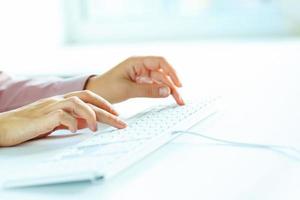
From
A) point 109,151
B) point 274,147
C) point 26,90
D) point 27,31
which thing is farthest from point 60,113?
point 27,31

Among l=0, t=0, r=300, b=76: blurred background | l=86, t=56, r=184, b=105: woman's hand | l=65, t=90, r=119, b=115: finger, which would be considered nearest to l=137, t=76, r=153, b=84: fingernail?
l=86, t=56, r=184, b=105: woman's hand

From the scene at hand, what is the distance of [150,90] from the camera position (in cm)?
108

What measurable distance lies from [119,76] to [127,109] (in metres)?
0.07

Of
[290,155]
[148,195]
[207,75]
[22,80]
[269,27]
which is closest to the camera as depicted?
[148,195]

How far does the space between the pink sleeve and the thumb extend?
11 cm

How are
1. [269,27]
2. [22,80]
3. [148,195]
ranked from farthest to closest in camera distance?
[269,27]
[22,80]
[148,195]

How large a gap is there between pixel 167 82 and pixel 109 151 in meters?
0.40

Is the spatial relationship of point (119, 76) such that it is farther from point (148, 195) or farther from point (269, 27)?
point (269, 27)

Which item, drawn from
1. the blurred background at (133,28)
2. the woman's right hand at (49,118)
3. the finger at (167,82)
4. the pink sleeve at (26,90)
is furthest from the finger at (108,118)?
the blurred background at (133,28)

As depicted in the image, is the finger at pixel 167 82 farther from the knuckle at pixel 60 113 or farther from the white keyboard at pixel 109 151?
the knuckle at pixel 60 113

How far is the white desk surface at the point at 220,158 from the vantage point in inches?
22.5

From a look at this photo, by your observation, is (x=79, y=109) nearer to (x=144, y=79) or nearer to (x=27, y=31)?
(x=144, y=79)

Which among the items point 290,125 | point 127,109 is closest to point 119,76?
point 127,109

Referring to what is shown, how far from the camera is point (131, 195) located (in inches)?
22.2
